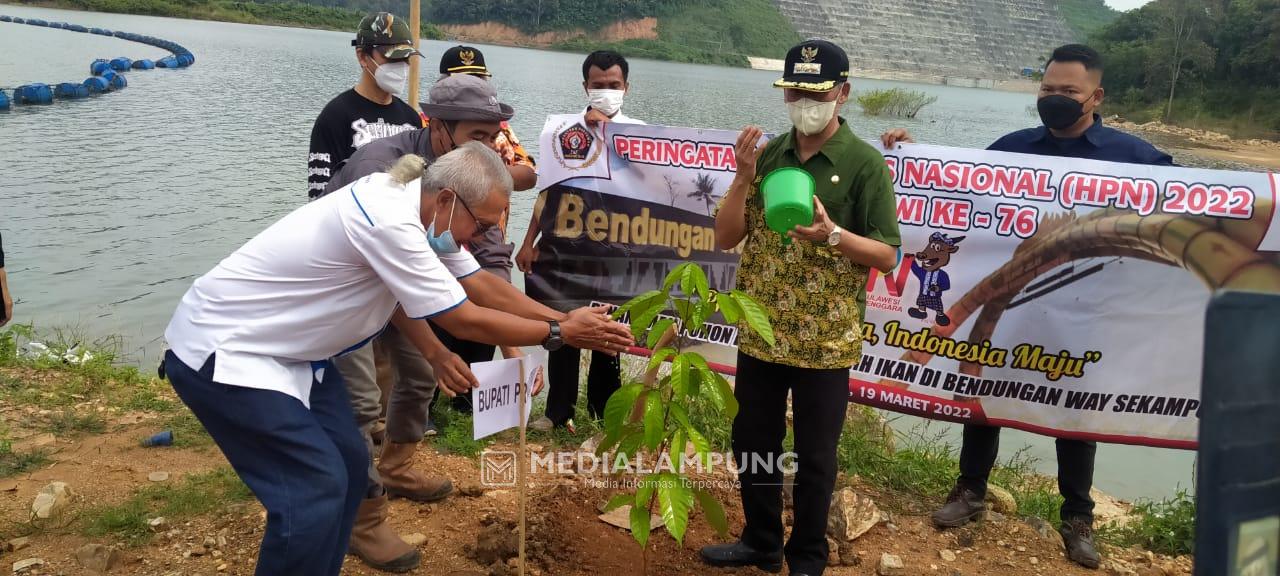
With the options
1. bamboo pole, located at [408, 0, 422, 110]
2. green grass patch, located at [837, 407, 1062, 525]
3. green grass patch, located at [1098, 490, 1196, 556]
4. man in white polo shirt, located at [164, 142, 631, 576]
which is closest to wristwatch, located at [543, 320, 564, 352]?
man in white polo shirt, located at [164, 142, 631, 576]

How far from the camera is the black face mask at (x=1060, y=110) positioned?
4016mm

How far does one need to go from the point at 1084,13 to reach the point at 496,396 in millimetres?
110946

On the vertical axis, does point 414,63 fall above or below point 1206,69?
below

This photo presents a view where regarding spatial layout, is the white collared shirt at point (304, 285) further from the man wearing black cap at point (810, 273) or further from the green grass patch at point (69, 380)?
the green grass patch at point (69, 380)

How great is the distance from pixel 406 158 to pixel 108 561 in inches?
80.4

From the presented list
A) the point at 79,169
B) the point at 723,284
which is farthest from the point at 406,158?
the point at 79,169

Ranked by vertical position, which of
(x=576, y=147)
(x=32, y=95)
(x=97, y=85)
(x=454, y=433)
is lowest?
(x=454, y=433)

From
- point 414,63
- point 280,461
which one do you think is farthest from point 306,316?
point 414,63

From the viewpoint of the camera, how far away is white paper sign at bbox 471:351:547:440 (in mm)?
3057

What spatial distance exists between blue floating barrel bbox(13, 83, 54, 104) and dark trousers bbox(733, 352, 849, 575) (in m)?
21.4

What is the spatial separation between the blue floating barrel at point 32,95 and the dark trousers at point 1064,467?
21609 millimetres

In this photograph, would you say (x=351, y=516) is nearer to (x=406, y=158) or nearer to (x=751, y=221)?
(x=406, y=158)

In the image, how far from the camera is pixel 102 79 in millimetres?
23234

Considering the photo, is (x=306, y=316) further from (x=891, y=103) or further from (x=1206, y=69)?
(x=1206, y=69)
